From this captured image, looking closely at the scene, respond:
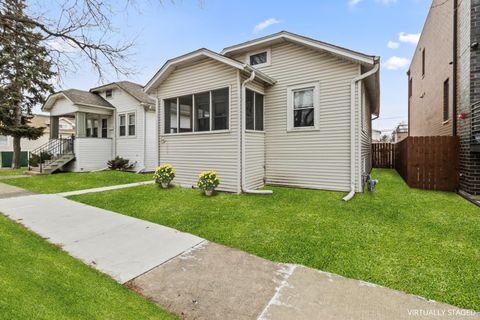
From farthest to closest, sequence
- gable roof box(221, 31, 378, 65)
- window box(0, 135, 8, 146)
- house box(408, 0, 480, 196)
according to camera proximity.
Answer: window box(0, 135, 8, 146) < gable roof box(221, 31, 378, 65) < house box(408, 0, 480, 196)

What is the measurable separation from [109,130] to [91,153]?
2166 millimetres

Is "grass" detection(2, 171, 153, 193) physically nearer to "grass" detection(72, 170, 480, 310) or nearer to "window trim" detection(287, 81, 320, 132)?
"grass" detection(72, 170, 480, 310)

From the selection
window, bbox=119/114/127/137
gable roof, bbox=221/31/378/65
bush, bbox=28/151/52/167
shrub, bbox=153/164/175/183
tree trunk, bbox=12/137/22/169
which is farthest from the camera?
tree trunk, bbox=12/137/22/169

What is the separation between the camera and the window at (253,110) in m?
8.22

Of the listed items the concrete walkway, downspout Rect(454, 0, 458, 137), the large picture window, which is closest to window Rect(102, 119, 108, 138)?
the large picture window

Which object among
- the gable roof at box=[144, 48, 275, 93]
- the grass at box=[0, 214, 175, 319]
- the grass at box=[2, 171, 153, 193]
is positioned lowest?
the grass at box=[0, 214, 175, 319]

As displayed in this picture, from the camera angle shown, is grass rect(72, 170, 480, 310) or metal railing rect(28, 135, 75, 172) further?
metal railing rect(28, 135, 75, 172)

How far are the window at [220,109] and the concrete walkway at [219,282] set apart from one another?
4324 millimetres

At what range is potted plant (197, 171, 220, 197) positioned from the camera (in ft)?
24.8

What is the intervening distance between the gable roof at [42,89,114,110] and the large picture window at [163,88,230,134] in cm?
762

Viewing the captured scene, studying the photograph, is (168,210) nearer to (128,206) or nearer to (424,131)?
(128,206)

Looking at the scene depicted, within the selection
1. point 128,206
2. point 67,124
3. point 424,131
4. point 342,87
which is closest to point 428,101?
point 424,131

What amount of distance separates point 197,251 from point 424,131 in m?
14.7

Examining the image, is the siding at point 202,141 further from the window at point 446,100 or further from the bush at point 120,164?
the window at point 446,100
